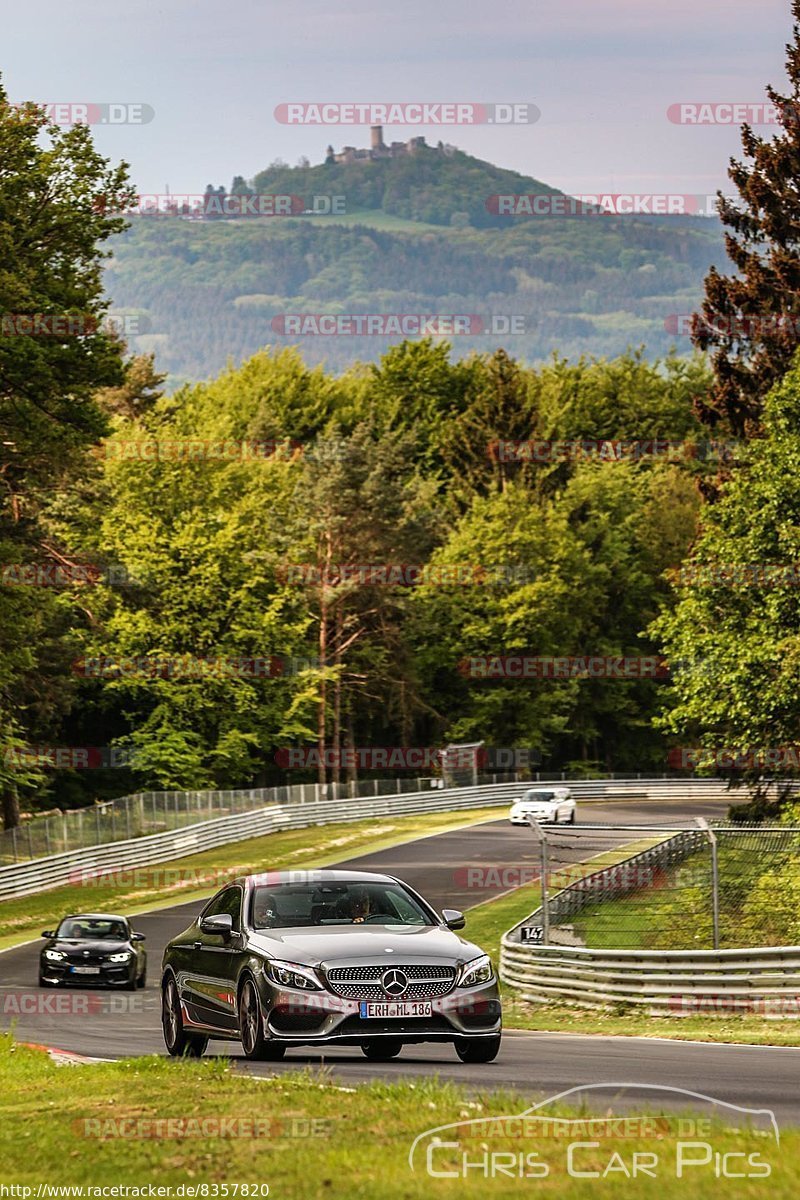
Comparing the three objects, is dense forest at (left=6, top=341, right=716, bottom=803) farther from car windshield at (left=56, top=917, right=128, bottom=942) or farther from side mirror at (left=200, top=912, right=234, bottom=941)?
side mirror at (left=200, top=912, right=234, bottom=941)

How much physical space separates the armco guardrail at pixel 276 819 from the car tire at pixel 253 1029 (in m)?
34.9

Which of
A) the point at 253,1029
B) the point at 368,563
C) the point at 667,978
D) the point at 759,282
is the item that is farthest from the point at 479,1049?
the point at 368,563

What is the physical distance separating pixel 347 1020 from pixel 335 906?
1456mm

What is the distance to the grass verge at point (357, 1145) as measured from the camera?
718 centimetres

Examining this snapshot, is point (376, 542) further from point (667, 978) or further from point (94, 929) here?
point (667, 978)

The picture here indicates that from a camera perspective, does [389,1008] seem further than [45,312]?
No

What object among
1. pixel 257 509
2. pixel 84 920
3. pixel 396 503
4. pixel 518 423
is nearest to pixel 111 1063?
pixel 84 920

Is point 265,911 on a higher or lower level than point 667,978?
higher

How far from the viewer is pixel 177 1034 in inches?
619

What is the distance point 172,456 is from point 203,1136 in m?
71.2

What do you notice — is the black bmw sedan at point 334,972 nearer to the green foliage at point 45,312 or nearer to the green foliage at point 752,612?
the green foliage at point 752,612

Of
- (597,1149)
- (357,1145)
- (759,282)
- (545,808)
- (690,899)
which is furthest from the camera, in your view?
(545,808)

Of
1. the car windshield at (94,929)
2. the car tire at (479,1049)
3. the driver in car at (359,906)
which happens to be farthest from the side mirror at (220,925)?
the car windshield at (94,929)

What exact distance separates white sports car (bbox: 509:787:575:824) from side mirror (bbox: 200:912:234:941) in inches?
2023
